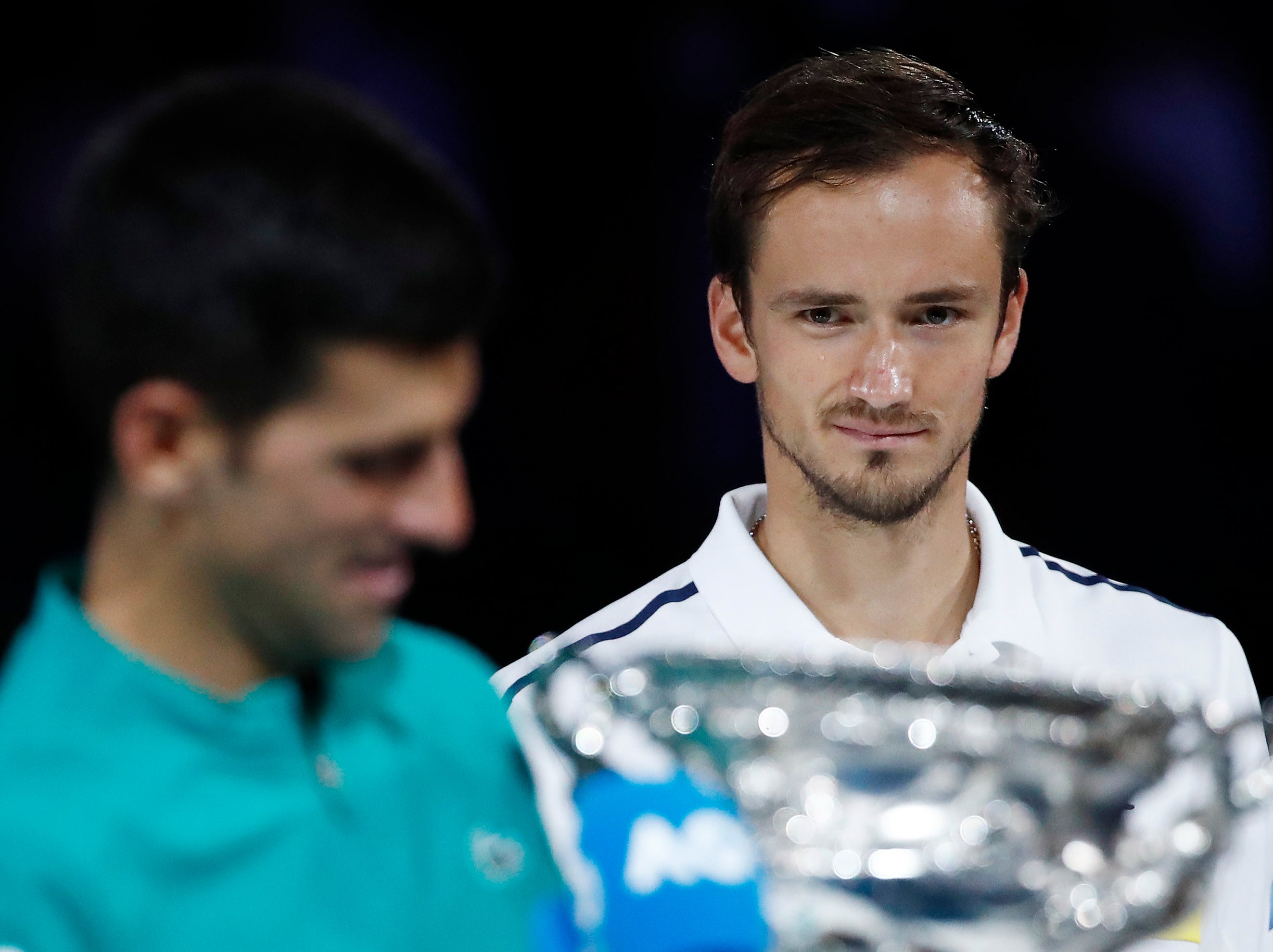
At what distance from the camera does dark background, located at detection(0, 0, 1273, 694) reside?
110 cm

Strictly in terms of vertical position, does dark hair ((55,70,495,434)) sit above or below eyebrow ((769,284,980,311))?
above

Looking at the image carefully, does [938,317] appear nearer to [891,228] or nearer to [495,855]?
[891,228]

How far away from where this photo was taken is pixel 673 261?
159cm

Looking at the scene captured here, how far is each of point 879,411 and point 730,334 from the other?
0.25m

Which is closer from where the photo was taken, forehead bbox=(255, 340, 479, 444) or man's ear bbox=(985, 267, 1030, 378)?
forehead bbox=(255, 340, 479, 444)

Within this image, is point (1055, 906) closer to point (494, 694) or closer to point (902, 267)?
point (494, 694)

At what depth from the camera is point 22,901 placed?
2.42 feet

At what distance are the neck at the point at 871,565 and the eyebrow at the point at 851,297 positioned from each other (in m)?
0.19

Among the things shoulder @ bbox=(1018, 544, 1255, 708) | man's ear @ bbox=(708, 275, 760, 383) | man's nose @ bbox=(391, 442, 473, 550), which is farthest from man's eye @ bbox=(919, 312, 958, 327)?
man's nose @ bbox=(391, 442, 473, 550)

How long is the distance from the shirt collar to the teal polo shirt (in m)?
0.60

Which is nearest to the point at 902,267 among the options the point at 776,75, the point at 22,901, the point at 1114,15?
the point at 776,75

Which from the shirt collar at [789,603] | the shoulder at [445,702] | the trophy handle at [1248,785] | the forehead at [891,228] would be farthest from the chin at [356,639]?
the forehead at [891,228]

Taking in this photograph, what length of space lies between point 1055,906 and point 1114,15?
129 centimetres

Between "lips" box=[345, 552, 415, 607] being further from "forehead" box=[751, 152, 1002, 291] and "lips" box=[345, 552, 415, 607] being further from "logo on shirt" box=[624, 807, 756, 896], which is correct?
"forehead" box=[751, 152, 1002, 291]
